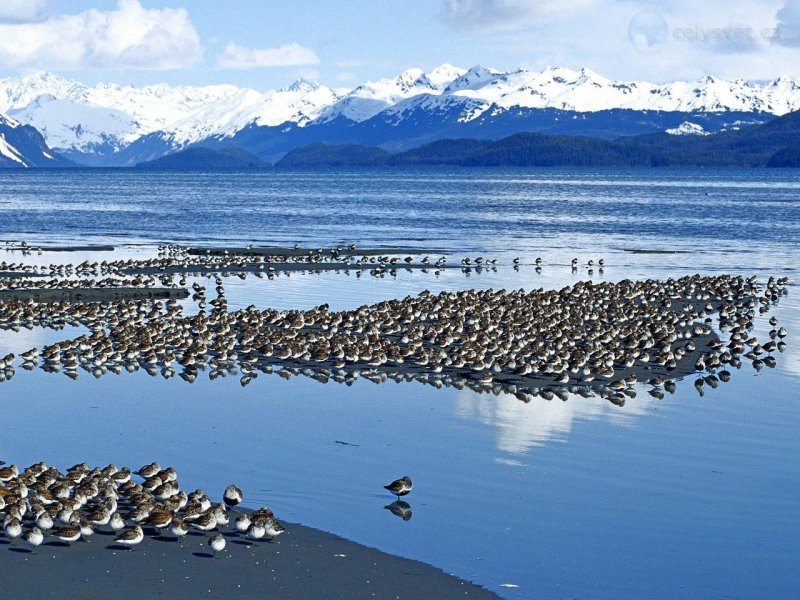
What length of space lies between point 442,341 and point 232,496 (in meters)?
15.7

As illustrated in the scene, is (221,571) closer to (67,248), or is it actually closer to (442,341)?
(442,341)

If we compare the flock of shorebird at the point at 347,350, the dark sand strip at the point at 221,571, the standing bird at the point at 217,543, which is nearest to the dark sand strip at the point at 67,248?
the flock of shorebird at the point at 347,350

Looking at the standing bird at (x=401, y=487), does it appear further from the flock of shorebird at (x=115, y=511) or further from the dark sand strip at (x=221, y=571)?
the flock of shorebird at (x=115, y=511)

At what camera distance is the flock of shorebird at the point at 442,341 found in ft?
101

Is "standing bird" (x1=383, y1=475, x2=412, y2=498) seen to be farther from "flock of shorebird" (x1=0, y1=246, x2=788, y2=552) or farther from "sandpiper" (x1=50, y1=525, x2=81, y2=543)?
"sandpiper" (x1=50, y1=525, x2=81, y2=543)

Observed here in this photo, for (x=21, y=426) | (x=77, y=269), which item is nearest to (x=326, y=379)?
(x=21, y=426)

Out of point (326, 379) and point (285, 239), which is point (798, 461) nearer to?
point (326, 379)

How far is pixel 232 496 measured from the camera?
749 inches

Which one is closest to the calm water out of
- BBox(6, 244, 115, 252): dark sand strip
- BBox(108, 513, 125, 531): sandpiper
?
BBox(108, 513, 125, 531): sandpiper

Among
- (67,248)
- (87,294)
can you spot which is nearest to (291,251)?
(67,248)

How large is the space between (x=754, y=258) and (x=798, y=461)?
2016 inches

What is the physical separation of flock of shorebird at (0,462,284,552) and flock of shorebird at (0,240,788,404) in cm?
1123

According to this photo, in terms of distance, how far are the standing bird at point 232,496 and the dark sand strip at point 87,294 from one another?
88.1 feet

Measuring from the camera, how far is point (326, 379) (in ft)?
99.9
